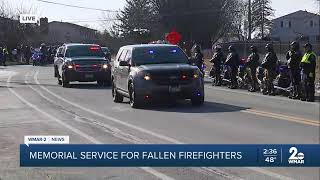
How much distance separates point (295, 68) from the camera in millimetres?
17656

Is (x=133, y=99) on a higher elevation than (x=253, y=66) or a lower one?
lower

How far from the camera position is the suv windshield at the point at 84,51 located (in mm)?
25237

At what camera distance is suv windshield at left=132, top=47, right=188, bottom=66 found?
53.0ft

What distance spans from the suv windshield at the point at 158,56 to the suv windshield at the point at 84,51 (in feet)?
29.7

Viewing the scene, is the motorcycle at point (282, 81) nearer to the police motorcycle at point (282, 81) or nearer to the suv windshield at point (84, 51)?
the police motorcycle at point (282, 81)

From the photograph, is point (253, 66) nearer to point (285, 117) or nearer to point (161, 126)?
point (285, 117)

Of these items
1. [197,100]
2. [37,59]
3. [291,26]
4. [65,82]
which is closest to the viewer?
[197,100]

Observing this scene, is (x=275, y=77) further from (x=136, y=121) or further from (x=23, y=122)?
(x=23, y=122)

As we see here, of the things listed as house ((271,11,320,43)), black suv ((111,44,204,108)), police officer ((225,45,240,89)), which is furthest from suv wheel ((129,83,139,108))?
house ((271,11,320,43))

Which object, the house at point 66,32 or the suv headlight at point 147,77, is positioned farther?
the house at point 66,32

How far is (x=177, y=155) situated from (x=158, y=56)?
34.1ft

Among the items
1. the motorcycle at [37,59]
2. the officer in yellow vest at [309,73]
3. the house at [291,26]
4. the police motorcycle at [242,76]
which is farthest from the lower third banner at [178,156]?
the house at [291,26]

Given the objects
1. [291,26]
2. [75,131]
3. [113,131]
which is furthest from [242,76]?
[291,26]

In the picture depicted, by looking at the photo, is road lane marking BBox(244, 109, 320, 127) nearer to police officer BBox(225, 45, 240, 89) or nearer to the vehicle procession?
the vehicle procession
